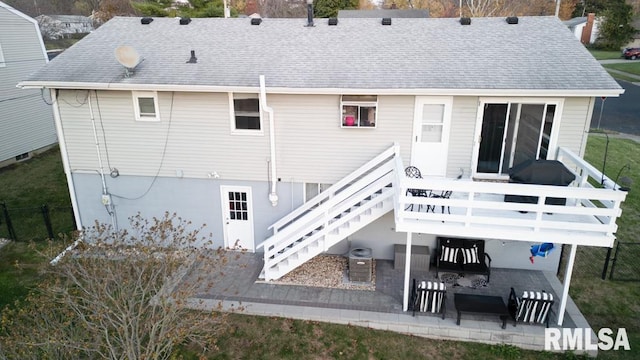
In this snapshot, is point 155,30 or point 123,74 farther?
point 155,30

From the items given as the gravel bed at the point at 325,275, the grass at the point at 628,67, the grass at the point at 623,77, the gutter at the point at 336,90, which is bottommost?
the gravel bed at the point at 325,275

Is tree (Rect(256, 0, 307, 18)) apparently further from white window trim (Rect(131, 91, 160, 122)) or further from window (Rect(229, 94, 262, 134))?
window (Rect(229, 94, 262, 134))

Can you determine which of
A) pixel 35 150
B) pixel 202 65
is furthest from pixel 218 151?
pixel 35 150

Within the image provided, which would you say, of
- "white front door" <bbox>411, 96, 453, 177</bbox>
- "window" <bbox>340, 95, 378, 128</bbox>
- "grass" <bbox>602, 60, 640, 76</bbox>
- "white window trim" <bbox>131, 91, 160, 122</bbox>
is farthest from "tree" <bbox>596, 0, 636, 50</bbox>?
"white window trim" <bbox>131, 91, 160, 122</bbox>

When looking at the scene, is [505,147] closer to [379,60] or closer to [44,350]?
[379,60]

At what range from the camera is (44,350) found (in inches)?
250

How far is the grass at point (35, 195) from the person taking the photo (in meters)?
13.9

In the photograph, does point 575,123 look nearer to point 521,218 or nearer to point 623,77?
point 521,218

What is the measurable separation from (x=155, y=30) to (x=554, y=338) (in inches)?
559

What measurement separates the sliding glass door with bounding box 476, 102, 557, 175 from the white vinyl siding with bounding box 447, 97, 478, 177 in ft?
1.06

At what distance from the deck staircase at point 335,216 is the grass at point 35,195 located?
795cm

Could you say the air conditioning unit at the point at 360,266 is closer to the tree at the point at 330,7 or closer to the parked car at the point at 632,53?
the tree at the point at 330,7

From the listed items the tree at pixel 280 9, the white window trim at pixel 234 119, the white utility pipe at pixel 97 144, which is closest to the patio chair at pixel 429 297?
the white window trim at pixel 234 119

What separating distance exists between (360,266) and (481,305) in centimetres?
300
